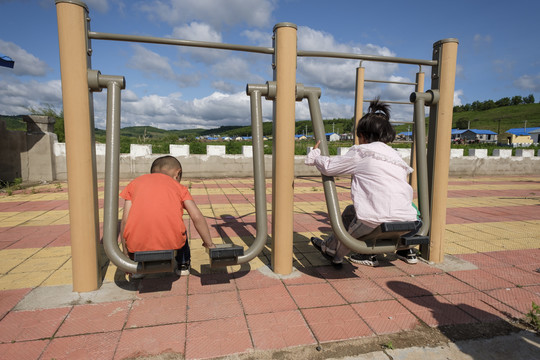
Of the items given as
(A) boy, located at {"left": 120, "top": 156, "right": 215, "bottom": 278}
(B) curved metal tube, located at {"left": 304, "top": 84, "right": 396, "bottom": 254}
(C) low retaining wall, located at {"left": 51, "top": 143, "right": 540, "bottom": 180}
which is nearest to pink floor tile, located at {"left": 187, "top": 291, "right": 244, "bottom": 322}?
(A) boy, located at {"left": 120, "top": 156, "right": 215, "bottom": 278}

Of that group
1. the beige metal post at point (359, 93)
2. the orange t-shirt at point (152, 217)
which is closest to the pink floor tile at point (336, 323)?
the orange t-shirt at point (152, 217)

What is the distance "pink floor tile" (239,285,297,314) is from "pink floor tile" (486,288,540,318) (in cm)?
159

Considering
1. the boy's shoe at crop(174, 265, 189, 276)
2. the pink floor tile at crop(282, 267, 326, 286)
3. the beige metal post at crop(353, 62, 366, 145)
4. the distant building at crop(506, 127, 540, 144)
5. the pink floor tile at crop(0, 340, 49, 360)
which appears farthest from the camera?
the distant building at crop(506, 127, 540, 144)

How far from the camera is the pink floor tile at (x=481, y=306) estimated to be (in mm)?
2209

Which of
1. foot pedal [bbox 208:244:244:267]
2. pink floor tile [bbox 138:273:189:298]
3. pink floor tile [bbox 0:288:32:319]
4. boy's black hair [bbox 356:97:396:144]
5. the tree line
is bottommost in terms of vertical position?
pink floor tile [bbox 0:288:32:319]

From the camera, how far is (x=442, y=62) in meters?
2.96

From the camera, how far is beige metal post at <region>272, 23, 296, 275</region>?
260 centimetres

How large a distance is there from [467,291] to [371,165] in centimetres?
130

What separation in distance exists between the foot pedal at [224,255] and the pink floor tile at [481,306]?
167cm

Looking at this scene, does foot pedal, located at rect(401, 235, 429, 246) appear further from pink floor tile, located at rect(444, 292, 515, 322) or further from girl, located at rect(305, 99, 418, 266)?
pink floor tile, located at rect(444, 292, 515, 322)

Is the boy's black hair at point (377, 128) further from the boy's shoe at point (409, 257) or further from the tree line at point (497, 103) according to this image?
the tree line at point (497, 103)

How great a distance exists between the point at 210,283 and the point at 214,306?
407 mm

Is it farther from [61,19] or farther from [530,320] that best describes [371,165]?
[61,19]

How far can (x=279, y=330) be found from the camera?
2.01 meters
